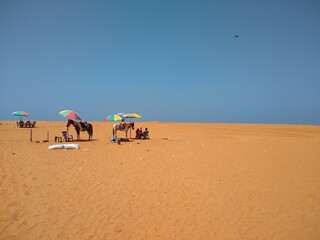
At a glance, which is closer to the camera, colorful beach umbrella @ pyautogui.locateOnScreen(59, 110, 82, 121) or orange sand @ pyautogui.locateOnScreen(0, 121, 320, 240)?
orange sand @ pyautogui.locateOnScreen(0, 121, 320, 240)

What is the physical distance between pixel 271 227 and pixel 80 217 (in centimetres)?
490

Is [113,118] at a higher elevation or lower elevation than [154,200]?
higher

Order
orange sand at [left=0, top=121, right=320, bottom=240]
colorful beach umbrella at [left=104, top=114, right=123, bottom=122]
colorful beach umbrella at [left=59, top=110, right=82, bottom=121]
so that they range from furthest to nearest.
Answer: colorful beach umbrella at [left=104, top=114, right=123, bottom=122] < colorful beach umbrella at [left=59, top=110, right=82, bottom=121] < orange sand at [left=0, top=121, right=320, bottom=240]

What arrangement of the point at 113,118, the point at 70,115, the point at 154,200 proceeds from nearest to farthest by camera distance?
the point at 154,200, the point at 70,115, the point at 113,118

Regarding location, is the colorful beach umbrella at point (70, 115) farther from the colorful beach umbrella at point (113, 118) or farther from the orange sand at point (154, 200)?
the orange sand at point (154, 200)

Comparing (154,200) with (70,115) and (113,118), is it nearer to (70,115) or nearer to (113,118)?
(70,115)

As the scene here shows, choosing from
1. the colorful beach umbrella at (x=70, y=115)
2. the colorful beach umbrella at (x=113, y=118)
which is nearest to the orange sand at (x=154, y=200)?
the colorful beach umbrella at (x=70, y=115)

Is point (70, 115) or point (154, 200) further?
point (70, 115)

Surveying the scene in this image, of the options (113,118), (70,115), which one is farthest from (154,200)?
(113,118)

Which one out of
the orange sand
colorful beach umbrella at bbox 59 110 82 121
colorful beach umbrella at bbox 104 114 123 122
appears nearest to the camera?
the orange sand

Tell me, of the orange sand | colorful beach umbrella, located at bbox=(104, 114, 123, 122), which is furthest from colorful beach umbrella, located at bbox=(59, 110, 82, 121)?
the orange sand

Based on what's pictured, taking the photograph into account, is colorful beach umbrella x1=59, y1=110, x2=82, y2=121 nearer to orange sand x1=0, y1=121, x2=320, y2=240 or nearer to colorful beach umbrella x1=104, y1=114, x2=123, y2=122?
colorful beach umbrella x1=104, y1=114, x2=123, y2=122

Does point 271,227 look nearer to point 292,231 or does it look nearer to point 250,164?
point 292,231

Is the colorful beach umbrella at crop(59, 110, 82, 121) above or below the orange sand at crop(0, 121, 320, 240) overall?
above
